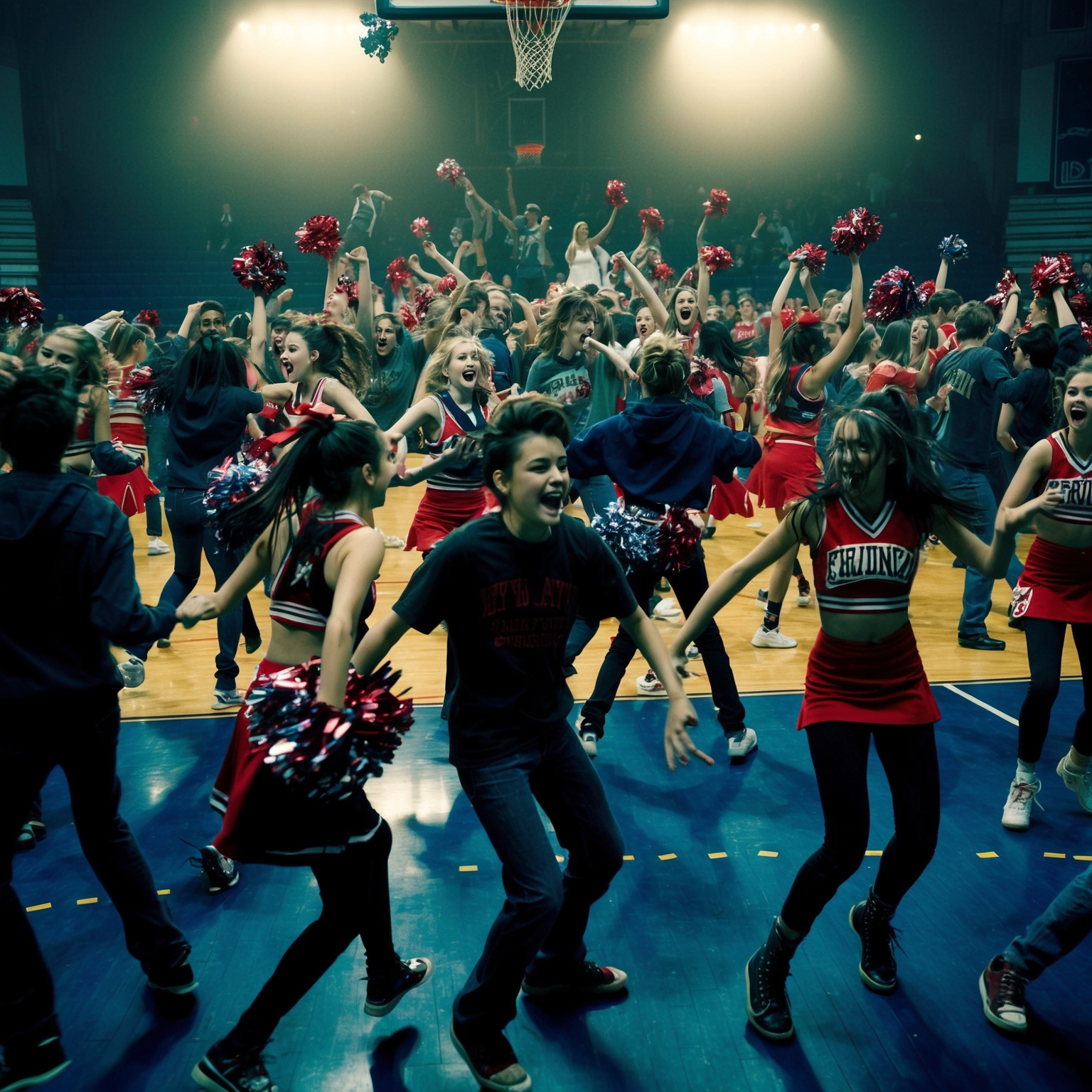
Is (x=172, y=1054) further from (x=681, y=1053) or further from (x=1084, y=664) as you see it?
(x=1084, y=664)

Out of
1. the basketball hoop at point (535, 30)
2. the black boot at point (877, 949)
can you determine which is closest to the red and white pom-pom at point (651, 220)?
the basketball hoop at point (535, 30)

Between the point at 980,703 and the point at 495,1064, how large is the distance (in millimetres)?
3409

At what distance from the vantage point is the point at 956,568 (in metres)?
7.79

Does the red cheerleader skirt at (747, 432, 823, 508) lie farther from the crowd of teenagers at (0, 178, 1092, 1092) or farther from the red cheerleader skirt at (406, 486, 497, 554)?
the crowd of teenagers at (0, 178, 1092, 1092)

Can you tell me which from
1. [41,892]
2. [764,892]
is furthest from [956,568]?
[41,892]

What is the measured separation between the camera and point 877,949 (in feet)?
9.48

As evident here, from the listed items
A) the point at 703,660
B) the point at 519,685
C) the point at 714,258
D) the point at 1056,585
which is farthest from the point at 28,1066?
the point at 714,258

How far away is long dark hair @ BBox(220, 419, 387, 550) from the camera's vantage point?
253 cm

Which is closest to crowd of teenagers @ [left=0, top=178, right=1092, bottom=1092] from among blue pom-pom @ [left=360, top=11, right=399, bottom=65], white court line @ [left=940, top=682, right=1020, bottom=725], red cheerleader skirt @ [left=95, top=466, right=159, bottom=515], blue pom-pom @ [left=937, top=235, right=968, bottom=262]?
white court line @ [left=940, top=682, right=1020, bottom=725]

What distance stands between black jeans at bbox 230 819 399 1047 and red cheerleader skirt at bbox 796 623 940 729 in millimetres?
1174

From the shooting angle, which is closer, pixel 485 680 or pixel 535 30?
pixel 485 680

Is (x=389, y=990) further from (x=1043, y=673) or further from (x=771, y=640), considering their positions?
(x=771, y=640)

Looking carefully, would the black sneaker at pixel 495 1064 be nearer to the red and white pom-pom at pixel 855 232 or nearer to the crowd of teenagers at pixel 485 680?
the crowd of teenagers at pixel 485 680

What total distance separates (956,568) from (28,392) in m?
6.75
